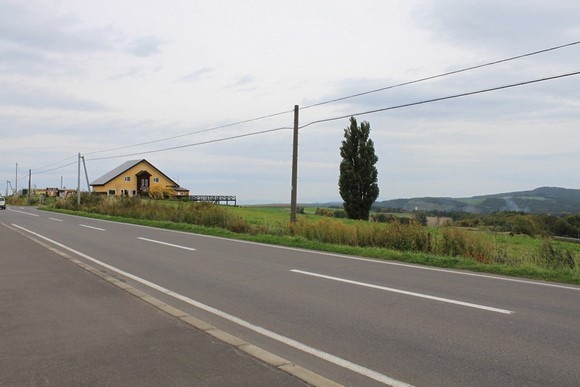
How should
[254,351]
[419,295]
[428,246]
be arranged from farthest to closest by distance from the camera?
[428,246]
[419,295]
[254,351]

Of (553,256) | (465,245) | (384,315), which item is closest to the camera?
(384,315)

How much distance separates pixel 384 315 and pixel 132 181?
267ft

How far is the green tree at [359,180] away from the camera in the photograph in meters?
45.2

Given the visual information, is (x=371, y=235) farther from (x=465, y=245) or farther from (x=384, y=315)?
(x=384, y=315)

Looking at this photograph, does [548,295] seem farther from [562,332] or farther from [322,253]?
[322,253]

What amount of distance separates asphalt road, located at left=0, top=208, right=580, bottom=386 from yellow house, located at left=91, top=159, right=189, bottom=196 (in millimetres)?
70901

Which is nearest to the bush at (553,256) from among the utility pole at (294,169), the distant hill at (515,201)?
the utility pole at (294,169)

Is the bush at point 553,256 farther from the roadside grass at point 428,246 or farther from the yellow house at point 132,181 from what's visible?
the yellow house at point 132,181

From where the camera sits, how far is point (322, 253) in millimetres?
13375

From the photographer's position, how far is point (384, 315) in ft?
20.4

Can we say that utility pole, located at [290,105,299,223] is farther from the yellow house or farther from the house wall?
A: the house wall

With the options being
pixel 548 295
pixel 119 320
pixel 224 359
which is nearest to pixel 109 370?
pixel 224 359

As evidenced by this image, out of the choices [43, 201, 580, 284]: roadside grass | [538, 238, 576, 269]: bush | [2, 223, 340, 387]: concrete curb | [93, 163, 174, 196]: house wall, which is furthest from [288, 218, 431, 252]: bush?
[93, 163, 174, 196]: house wall

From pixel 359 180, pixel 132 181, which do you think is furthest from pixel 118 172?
pixel 359 180
